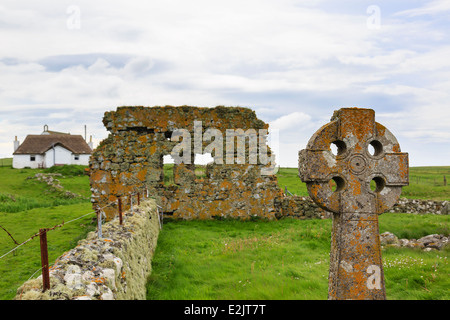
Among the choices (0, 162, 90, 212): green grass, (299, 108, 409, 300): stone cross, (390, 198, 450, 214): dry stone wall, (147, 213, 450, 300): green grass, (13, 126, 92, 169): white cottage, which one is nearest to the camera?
(299, 108, 409, 300): stone cross

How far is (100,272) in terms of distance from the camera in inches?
167

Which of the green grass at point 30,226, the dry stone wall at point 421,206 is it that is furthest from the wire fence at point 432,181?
the green grass at point 30,226

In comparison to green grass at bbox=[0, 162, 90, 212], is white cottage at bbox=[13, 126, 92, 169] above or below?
above

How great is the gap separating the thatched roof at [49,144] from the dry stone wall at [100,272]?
50.4 m

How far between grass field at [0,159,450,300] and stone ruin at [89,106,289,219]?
0.98 metres

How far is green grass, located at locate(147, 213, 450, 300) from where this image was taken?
21.7ft

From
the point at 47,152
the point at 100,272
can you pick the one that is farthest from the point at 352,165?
the point at 47,152

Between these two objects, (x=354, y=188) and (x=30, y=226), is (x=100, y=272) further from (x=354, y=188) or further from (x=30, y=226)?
(x=30, y=226)

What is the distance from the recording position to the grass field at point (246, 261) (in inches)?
265

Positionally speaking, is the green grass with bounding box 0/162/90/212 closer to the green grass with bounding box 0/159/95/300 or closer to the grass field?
the green grass with bounding box 0/159/95/300

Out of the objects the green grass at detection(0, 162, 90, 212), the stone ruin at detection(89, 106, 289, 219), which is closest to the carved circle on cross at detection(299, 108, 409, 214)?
the stone ruin at detection(89, 106, 289, 219)

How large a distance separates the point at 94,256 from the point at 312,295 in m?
4.00

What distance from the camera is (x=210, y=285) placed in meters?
7.18
